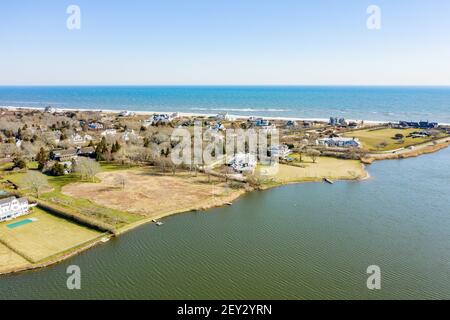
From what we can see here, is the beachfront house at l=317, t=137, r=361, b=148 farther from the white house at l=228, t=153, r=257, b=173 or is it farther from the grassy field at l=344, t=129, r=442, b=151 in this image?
the white house at l=228, t=153, r=257, b=173

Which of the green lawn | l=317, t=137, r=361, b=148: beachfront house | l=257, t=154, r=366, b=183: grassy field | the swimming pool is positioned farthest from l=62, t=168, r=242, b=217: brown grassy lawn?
l=317, t=137, r=361, b=148: beachfront house

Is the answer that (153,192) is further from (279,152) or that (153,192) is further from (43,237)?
(279,152)

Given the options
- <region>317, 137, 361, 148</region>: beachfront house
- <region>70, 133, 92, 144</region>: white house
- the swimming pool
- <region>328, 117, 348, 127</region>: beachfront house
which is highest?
<region>328, 117, 348, 127</region>: beachfront house

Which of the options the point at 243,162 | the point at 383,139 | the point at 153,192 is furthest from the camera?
the point at 383,139

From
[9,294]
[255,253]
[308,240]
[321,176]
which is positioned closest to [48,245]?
[9,294]

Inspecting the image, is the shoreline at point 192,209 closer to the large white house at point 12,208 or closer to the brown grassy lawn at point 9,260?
the brown grassy lawn at point 9,260

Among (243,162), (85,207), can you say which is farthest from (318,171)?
(85,207)
